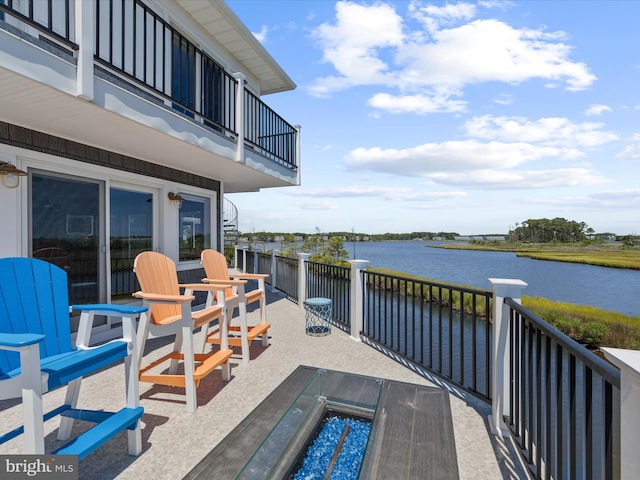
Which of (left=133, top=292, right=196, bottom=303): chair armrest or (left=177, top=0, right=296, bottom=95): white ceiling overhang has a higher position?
(left=177, top=0, right=296, bottom=95): white ceiling overhang

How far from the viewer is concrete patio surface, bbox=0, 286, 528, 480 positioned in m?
1.88

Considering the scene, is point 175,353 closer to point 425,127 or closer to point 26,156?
point 26,156

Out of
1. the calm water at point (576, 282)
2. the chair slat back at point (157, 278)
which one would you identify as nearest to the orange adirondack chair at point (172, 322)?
the chair slat back at point (157, 278)

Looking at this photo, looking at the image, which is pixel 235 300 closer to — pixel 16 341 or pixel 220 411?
pixel 220 411

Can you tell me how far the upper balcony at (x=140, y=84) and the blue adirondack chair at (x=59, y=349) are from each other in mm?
1326

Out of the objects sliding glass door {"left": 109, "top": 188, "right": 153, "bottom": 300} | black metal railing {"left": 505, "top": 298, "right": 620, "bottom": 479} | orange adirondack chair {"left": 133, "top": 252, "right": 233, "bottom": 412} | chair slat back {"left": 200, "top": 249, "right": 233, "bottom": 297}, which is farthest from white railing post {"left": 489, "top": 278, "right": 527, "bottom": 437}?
sliding glass door {"left": 109, "top": 188, "right": 153, "bottom": 300}

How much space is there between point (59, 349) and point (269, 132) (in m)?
4.87

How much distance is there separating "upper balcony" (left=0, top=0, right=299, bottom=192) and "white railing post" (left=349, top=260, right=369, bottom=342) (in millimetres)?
2207

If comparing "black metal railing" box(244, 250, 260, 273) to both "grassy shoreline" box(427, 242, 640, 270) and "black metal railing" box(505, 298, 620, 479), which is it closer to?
"black metal railing" box(505, 298, 620, 479)

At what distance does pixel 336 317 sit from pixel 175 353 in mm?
2767

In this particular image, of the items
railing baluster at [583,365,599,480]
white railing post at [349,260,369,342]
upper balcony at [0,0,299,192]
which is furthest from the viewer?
white railing post at [349,260,369,342]

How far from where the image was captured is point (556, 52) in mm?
5582

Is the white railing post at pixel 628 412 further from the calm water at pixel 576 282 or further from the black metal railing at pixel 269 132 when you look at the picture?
the calm water at pixel 576 282

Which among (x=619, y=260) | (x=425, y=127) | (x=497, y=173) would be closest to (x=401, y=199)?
(x=497, y=173)
